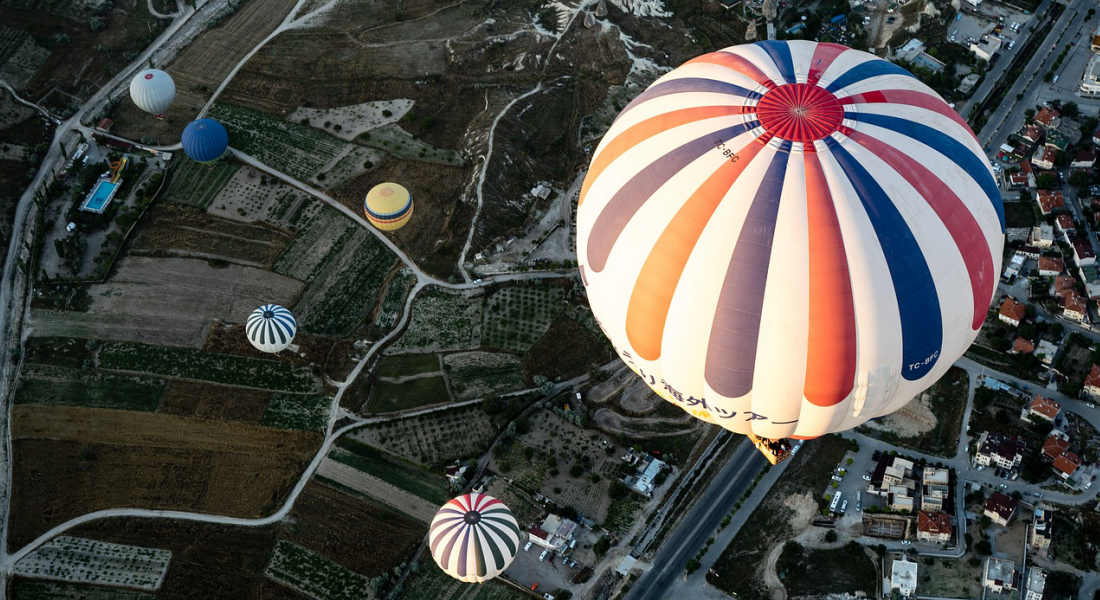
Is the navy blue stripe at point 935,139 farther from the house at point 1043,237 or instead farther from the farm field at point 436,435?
the house at point 1043,237

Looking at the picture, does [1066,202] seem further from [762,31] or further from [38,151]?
[38,151]

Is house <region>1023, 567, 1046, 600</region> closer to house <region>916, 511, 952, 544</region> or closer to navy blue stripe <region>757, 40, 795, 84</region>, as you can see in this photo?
house <region>916, 511, 952, 544</region>

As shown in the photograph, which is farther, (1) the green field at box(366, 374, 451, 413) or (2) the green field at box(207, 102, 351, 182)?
(2) the green field at box(207, 102, 351, 182)

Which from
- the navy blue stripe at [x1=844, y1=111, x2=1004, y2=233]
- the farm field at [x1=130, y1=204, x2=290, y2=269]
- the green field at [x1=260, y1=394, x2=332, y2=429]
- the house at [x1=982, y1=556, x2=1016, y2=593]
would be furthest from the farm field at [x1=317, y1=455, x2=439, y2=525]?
the navy blue stripe at [x1=844, y1=111, x2=1004, y2=233]

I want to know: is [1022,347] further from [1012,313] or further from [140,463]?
[140,463]

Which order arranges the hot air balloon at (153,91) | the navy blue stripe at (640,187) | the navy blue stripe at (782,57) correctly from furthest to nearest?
the hot air balloon at (153,91)
the navy blue stripe at (782,57)
the navy blue stripe at (640,187)

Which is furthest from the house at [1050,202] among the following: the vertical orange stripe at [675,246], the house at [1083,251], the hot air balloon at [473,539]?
the hot air balloon at [473,539]
